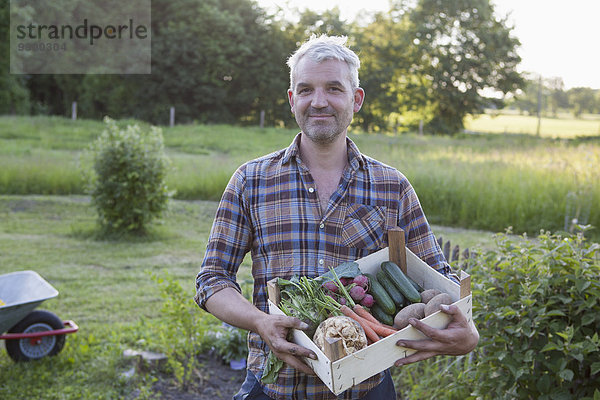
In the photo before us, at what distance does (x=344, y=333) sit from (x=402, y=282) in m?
0.37

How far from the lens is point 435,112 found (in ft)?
120

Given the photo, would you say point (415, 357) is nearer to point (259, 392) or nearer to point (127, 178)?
point (259, 392)

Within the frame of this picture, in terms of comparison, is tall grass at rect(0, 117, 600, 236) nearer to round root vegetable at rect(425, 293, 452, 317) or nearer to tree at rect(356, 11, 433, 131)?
round root vegetable at rect(425, 293, 452, 317)

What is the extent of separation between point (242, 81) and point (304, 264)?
1162 inches

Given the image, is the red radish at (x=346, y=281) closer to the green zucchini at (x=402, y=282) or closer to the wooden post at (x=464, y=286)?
the green zucchini at (x=402, y=282)

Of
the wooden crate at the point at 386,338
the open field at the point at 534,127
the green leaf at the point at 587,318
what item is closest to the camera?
the wooden crate at the point at 386,338

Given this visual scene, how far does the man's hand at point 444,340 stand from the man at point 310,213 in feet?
1.34

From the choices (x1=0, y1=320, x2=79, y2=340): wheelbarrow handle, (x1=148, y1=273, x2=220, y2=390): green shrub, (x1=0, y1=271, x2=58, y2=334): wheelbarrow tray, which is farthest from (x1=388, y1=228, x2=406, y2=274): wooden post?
(x1=0, y1=320, x2=79, y2=340): wheelbarrow handle

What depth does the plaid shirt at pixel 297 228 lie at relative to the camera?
220 cm

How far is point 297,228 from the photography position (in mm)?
2240

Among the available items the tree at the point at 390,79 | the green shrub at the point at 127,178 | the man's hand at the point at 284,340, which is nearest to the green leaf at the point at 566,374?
the man's hand at the point at 284,340

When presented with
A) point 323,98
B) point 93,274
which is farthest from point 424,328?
point 93,274

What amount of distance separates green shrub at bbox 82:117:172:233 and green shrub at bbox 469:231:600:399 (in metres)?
6.67

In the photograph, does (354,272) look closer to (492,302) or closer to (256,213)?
(256,213)
